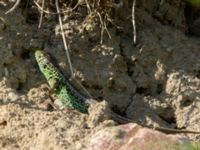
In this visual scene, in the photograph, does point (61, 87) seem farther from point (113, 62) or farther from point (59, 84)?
point (113, 62)

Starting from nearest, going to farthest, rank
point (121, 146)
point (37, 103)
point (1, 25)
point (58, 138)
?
point (121, 146) < point (58, 138) < point (37, 103) < point (1, 25)

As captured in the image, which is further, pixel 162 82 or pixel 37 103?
pixel 162 82

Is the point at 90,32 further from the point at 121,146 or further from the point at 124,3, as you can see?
the point at 121,146

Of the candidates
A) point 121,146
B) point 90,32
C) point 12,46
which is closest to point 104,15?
point 90,32

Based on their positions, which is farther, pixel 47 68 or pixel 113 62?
pixel 113 62

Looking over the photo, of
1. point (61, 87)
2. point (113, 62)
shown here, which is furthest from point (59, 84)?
point (113, 62)
